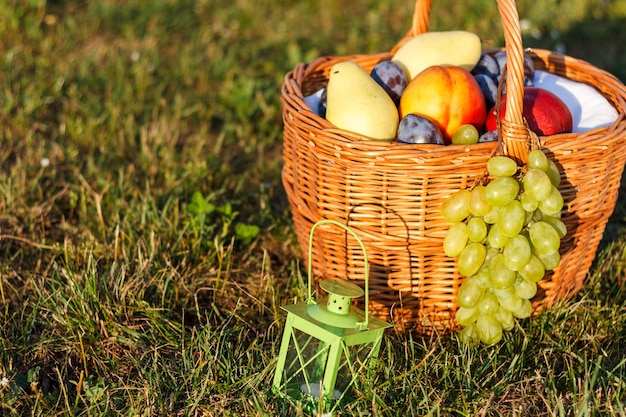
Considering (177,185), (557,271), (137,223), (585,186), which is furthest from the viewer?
(177,185)

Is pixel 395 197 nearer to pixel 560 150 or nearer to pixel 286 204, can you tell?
pixel 560 150

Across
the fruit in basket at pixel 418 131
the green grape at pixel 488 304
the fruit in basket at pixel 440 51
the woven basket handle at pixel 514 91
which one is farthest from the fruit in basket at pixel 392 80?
the green grape at pixel 488 304

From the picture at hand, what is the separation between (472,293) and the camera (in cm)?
198

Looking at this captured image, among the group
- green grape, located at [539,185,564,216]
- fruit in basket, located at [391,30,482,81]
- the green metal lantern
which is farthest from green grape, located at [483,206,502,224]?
fruit in basket, located at [391,30,482,81]

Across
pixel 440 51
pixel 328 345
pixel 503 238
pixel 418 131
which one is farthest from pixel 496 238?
pixel 440 51

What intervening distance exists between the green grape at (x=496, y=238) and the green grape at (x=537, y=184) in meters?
0.12

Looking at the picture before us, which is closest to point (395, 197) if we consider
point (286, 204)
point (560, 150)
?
point (560, 150)

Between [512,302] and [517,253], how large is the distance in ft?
0.54

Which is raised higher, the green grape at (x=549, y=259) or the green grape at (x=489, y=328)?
the green grape at (x=549, y=259)

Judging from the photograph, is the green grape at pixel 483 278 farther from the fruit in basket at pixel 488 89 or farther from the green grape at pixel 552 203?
the fruit in basket at pixel 488 89

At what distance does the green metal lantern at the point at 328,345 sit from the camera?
1809 mm

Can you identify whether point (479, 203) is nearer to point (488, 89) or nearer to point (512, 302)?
point (512, 302)

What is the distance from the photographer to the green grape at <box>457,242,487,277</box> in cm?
192

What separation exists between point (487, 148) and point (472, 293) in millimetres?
379
